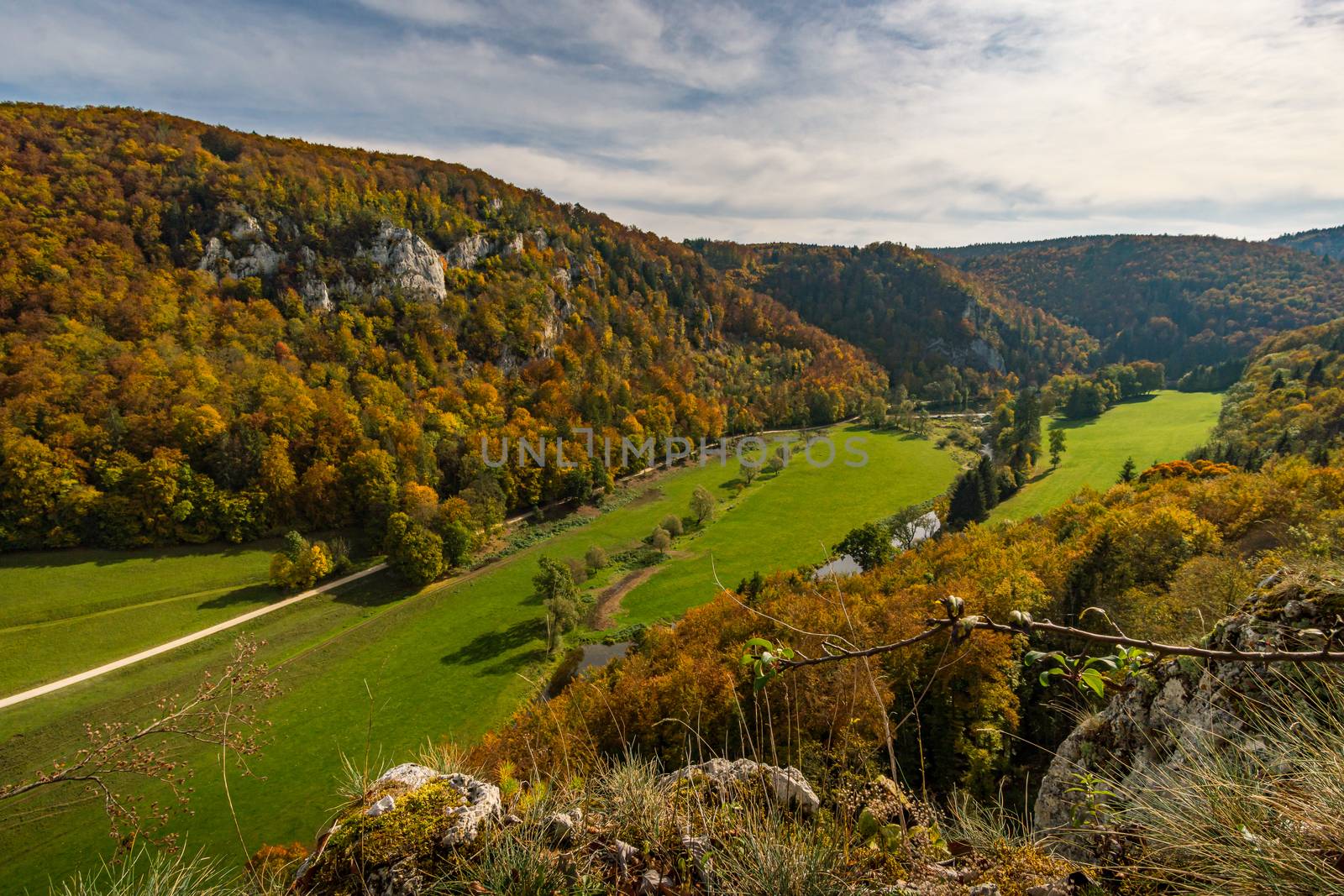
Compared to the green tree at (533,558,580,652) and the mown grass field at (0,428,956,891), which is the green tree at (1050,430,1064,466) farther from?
the green tree at (533,558,580,652)

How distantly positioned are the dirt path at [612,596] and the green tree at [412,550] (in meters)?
13.8

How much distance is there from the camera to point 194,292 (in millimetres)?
65062

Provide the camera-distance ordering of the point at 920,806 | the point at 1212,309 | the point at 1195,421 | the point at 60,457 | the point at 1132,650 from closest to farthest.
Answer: the point at 1132,650 < the point at 920,806 < the point at 60,457 < the point at 1195,421 < the point at 1212,309

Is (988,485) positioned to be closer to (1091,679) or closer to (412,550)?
(412,550)

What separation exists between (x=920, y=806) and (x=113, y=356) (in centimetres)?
7459

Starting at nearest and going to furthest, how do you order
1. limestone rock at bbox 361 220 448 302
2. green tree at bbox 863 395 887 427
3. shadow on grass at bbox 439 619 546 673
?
shadow on grass at bbox 439 619 546 673
limestone rock at bbox 361 220 448 302
green tree at bbox 863 395 887 427

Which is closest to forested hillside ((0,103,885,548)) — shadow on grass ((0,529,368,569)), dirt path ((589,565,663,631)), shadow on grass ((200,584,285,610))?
shadow on grass ((0,529,368,569))

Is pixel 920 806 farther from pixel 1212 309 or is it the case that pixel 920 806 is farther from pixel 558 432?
pixel 1212 309

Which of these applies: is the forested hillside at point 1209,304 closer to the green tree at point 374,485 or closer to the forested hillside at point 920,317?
the forested hillside at point 920,317

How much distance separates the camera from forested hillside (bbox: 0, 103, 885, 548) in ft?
152

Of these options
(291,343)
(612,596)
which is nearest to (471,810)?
(612,596)

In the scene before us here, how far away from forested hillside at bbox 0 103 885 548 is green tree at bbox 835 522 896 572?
29881mm

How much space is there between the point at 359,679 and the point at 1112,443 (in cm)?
9498

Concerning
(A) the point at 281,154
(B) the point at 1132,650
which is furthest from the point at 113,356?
(B) the point at 1132,650
